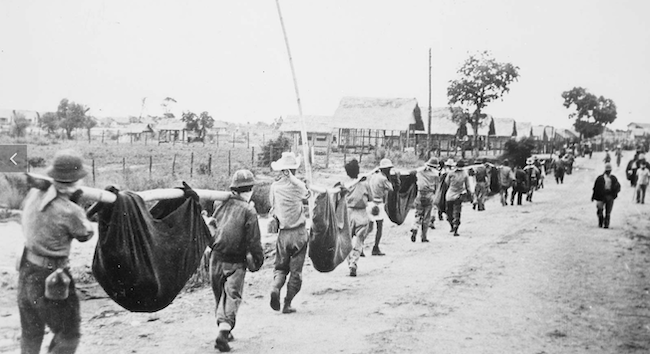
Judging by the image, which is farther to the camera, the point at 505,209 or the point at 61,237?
the point at 505,209

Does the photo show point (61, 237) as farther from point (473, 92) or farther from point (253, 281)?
point (473, 92)

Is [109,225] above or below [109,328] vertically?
above

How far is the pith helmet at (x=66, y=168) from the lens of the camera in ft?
12.4

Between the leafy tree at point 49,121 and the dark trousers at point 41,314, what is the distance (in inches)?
557

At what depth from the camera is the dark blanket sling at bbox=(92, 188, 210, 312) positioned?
4.12 metres

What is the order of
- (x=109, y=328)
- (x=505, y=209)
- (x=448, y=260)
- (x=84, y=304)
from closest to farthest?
(x=109, y=328) → (x=84, y=304) → (x=448, y=260) → (x=505, y=209)

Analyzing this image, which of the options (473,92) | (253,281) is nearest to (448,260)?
(253,281)

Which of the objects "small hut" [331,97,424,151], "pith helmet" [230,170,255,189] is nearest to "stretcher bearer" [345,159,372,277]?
"pith helmet" [230,170,255,189]

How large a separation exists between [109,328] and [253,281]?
9.10 ft

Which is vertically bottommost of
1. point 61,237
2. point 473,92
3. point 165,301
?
point 165,301

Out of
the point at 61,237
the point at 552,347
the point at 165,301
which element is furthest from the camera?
the point at 552,347

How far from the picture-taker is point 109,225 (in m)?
4.09

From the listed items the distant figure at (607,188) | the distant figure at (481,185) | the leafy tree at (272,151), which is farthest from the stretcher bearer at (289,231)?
the leafy tree at (272,151)

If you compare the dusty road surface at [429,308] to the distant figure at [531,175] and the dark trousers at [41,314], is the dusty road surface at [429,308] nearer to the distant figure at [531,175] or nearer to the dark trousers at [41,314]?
the dark trousers at [41,314]
